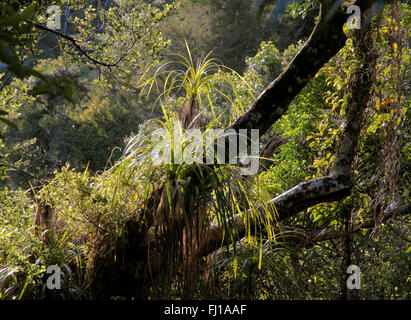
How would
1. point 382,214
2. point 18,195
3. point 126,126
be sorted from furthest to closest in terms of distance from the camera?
point 126,126 → point 382,214 → point 18,195

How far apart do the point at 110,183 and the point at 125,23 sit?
1.35 m

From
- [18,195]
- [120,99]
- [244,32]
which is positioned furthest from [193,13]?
[18,195]

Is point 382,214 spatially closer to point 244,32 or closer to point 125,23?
point 125,23

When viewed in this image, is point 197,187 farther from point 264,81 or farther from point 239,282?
point 264,81

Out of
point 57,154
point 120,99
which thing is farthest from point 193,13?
point 57,154

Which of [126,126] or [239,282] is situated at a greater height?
[126,126]

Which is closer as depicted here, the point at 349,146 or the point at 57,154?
the point at 349,146

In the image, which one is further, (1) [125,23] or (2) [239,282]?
(1) [125,23]

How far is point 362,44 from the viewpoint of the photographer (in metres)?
2.54

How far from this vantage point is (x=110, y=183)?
2141 mm
